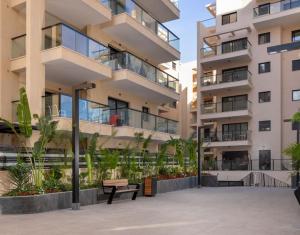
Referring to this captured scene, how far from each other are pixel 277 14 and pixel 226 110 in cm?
1084

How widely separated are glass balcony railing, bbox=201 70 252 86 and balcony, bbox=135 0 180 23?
34.5 feet

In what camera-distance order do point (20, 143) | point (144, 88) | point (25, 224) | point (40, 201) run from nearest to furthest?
point (25, 224), point (40, 201), point (20, 143), point (144, 88)

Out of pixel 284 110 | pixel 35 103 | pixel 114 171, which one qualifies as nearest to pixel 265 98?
pixel 284 110

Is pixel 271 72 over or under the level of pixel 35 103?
over

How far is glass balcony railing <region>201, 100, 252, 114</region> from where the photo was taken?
37125 millimetres

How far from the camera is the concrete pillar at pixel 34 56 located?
55.4 feet

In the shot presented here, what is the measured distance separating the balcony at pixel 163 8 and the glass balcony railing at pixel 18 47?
11.8 metres

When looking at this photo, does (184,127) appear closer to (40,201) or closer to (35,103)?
(35,103)

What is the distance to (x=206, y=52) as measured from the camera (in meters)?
41.0

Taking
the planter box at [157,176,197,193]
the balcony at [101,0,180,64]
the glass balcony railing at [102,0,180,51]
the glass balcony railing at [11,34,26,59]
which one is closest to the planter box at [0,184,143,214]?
the planter box at [157,176,197,193]

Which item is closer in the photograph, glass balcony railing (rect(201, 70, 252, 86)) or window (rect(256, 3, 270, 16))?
window (rect(256, 3, 270, 16))

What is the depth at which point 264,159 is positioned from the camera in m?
35.5

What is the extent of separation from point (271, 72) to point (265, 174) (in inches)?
420

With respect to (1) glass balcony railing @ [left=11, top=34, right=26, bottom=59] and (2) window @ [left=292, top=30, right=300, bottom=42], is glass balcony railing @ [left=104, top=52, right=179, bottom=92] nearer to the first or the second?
(1) glass balcony railing @ [left=11, top=34, right=26, bottom=59]
